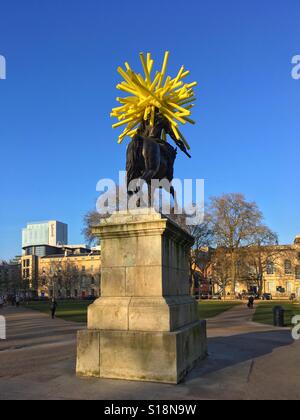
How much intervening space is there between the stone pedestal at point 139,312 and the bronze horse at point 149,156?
0.94 m

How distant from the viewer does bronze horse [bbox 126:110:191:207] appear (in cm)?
881

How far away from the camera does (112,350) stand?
7422mm

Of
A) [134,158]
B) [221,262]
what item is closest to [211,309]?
[221,262]

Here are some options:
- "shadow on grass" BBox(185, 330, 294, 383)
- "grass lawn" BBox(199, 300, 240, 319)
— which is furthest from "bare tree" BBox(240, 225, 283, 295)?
"shadow on grass" BBox(185, 330, 294, 383)

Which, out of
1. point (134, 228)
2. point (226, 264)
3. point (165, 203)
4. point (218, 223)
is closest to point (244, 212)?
point (218, 223)

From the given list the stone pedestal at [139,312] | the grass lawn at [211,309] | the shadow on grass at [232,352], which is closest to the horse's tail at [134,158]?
the stone pedestal at [139,312]

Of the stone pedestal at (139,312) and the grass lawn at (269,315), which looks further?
the grass lawn at (269,315)

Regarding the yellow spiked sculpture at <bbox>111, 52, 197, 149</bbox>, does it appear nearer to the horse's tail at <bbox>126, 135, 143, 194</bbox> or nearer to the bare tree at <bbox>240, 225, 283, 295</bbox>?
the horse's tail at <bbox>126, 135, 143, 194</bbox>

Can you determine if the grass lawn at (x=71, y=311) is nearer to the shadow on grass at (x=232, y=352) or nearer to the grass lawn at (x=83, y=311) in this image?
the grass lawn at (x=83, y=311)

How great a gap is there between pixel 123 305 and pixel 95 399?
6.65 ft

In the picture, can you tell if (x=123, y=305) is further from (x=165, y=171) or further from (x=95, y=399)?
(x=165, y=171)

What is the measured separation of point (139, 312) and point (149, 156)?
3309 mm

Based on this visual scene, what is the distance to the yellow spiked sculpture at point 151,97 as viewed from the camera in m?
9.04

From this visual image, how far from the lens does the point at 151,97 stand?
9.05m
